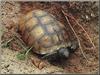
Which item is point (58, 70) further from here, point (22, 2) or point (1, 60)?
point (22, 2)

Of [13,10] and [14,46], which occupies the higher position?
[13,10]

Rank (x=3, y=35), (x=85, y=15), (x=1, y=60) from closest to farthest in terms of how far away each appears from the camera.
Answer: (x=1, y=60)
(x=3, y=35)
(x=85, y=15)

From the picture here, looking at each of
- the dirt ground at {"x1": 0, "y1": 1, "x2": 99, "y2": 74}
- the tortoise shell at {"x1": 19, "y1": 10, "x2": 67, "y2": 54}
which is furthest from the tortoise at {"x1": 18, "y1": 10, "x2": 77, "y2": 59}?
the dirt ground at {"x1": 0, "y1": 1, "x2": 99, "y2": 74}

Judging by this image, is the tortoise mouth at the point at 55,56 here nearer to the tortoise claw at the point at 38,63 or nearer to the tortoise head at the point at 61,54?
the tortoise head at the point at 61,54

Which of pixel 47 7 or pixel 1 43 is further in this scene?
pixel 47 7

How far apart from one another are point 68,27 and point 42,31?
0.34 meters

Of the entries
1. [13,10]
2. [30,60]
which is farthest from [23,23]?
[30,60]

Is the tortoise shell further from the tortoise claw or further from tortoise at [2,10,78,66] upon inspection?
the tortoise claw

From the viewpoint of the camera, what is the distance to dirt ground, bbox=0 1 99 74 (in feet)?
11.3

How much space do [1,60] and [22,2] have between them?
84cm

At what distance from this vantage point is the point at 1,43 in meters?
3.58

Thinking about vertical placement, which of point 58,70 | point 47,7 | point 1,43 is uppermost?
point 47,7

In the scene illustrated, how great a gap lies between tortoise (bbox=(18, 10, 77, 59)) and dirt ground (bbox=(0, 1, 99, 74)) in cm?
11

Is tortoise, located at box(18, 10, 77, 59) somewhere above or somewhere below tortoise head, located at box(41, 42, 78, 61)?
above
